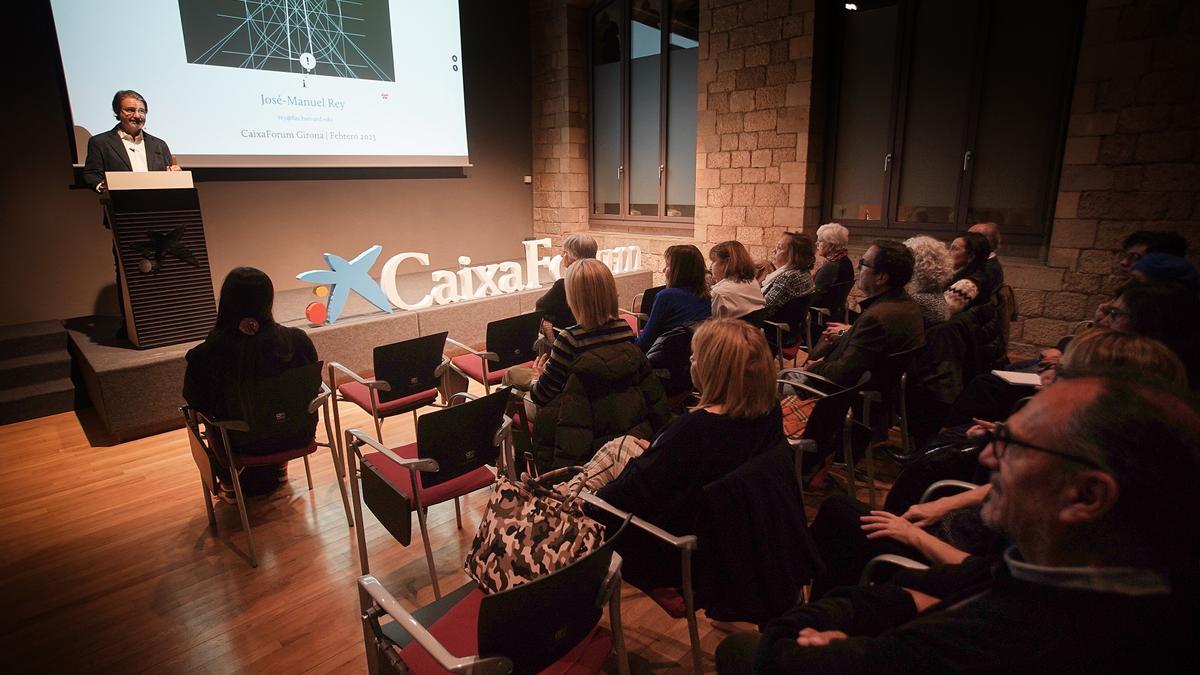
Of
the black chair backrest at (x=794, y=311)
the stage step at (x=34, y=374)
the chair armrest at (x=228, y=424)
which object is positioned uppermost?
the black chair backrest at (x=794, y=311)

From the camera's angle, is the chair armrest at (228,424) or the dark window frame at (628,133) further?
the dark window frame at (628,133)

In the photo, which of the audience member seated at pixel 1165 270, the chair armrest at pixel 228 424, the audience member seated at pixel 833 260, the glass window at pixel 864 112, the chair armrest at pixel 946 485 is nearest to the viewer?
the chair armrest at pixel 946 485

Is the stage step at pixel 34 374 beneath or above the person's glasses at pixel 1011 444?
beneath

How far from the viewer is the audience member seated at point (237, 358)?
96.7 inches

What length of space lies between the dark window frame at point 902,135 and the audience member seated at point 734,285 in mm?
2882

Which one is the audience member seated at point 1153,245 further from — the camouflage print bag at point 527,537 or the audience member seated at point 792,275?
the camouflage print bag at point 527,537

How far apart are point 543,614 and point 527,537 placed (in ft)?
0.74

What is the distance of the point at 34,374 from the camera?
165 inches

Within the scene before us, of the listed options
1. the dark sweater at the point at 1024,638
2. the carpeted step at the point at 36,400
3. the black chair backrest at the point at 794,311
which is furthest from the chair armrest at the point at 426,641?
the carpeted step at the point at 36,400

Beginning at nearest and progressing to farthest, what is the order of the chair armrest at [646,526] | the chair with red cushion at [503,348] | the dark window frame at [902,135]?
the chair armrest at [646,526] → the chair with red cushion at [503,348] → the dark window frame at [902,135]

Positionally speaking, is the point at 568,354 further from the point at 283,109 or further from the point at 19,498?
the point at 283,109

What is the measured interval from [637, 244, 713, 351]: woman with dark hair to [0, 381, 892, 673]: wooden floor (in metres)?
1.25

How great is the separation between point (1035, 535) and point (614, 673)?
146 cm

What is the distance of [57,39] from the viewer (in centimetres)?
433
